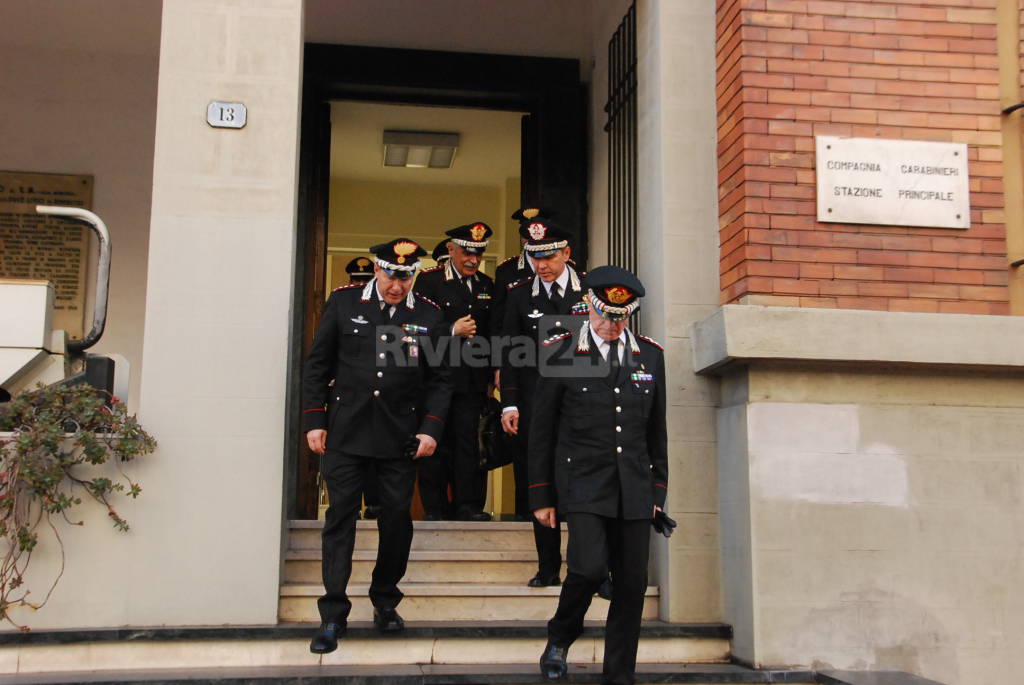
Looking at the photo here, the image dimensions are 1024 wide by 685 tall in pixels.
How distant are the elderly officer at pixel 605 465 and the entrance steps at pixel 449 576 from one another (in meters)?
0.84

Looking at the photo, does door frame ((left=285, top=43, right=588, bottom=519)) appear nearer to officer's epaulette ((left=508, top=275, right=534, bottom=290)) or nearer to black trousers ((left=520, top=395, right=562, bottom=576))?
officer's epaulette ((left=508, top=275, right=534, bottom=290))

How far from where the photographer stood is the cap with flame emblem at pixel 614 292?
199 inches

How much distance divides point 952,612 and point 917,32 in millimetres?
3071

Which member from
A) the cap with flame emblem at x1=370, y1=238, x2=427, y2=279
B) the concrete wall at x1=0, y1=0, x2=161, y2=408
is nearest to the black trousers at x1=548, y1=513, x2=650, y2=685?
the cap with flame emblem at x1=370, y1=238, x2=427, y2=279

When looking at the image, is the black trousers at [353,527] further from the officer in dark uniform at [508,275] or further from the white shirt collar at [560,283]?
the officer in dark uniform at [508,275]

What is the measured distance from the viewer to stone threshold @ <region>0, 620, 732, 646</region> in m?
5.37

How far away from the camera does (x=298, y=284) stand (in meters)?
8.10

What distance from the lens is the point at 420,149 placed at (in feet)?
34.8

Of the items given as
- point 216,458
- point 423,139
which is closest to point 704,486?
point 216,458

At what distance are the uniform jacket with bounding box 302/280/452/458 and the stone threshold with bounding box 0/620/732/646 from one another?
882 millimetres

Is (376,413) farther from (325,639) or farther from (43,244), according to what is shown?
(43,244)

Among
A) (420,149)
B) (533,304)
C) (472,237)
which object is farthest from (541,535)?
(420,149)

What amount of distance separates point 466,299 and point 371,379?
1.62m

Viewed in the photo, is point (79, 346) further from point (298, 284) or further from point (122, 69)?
point (122, 69)
